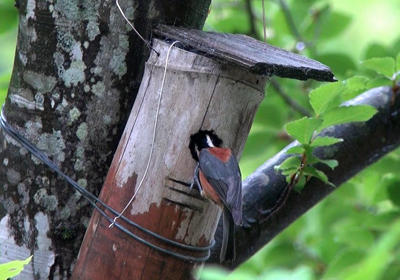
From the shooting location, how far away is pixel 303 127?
1800mm

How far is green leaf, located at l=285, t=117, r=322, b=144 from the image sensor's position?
1.77 metres

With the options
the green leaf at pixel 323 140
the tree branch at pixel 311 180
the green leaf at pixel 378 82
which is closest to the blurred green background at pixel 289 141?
the tree branch at pixel 311 180

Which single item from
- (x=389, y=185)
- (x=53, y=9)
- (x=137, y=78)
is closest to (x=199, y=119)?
(x=137, y=78)

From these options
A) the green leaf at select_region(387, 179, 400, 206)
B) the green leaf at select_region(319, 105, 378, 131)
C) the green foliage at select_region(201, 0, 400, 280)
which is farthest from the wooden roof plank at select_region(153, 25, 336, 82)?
the green leaf at select_region(387, 179, 400, 206)

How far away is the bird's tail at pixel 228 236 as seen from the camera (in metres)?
1.73

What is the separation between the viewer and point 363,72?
3137 mm

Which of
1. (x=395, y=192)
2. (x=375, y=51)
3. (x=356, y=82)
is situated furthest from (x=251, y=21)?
(x=356, y=82)

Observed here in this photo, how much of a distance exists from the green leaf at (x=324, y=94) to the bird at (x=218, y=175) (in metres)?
0.32

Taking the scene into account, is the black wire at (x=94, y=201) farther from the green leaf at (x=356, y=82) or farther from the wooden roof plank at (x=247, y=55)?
the green leaf at (x=356, y=82)

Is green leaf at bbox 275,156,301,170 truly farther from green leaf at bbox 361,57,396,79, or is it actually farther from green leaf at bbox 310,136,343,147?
green leaf at bbox 361,57,396,79

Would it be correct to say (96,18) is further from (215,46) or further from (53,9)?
(215,46)

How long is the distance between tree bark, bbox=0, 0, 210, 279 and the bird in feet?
1.01

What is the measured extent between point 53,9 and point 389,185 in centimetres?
184

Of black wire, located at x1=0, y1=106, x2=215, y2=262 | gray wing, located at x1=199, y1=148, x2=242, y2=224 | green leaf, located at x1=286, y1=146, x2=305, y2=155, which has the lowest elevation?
black wire, located at x1=0, y1=106, x2=215, y2=262
